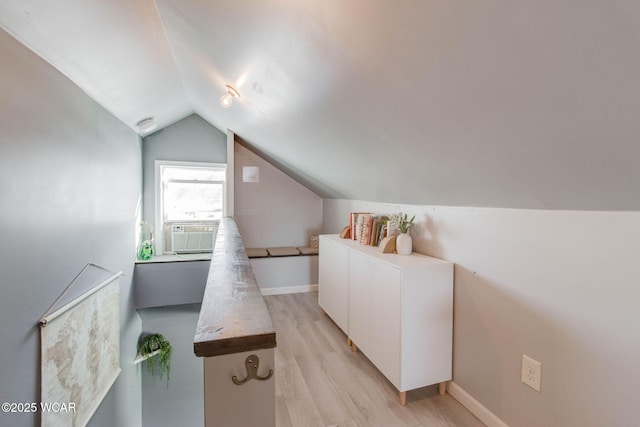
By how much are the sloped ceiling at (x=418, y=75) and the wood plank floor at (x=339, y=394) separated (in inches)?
48.7

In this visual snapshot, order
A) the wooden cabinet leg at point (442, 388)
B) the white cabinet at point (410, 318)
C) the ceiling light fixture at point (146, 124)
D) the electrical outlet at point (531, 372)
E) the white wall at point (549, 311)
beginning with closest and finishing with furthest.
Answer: the white wall at point (549, 311)
the electrical outlet at point (531, 372)
the white cabinet at point (410, 318)
the wooden cabinet leg at point (442, 388)
the ceiling light fixture at point (146, 124)

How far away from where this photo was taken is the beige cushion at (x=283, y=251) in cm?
376

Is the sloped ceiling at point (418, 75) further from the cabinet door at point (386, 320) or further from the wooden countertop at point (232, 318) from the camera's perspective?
the wooden countertop at point (232, 318)

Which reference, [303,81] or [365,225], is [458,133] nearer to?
[303,81]

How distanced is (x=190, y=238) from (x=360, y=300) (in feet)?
8.96

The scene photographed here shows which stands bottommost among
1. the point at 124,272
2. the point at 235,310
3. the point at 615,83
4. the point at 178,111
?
the point at 124,272

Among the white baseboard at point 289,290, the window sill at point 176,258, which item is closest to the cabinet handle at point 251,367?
the white baseboard at point 289,290

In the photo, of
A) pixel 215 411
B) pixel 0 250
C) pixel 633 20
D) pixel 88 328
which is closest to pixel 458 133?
pixel 633 20

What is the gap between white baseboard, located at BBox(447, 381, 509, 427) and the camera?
1521mm

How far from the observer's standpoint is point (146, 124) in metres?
3.32

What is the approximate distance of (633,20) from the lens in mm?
559

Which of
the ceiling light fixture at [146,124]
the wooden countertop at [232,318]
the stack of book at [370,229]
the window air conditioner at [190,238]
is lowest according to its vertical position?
the window air conditioner at [190,238]

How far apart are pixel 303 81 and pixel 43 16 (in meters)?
1.23

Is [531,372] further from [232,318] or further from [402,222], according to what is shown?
[232,318]
